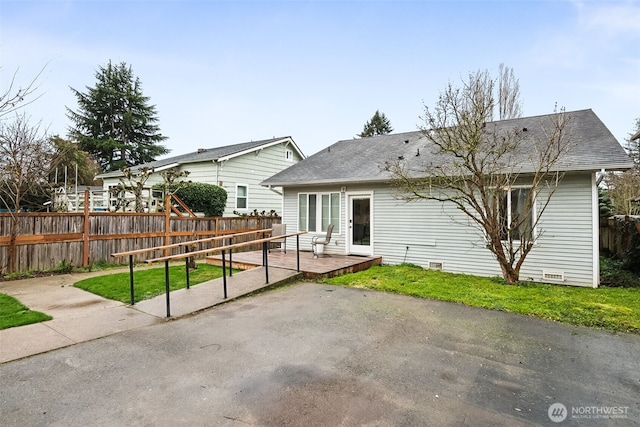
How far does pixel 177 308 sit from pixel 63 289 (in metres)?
3.09

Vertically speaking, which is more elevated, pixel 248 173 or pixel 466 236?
pixel 248 173

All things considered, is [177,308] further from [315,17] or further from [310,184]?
[315,17]

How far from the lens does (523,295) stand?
6137 mm

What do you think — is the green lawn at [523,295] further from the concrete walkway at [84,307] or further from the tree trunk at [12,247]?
the tree trunk at [12,247]

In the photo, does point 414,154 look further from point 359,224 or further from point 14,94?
point 14,94

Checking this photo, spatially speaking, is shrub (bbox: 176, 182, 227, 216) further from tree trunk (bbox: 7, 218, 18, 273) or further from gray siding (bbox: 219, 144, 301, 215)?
tree trunk (bbox: 7, 218, 18, 273)

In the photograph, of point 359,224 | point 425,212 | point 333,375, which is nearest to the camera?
point 333,375

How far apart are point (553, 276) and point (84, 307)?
9.41 m

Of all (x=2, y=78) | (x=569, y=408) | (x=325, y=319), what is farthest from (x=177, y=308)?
(x=569, y=408)

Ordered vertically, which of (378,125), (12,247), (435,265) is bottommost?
(435,265)

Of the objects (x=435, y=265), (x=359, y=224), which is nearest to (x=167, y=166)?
(x=359, y=224)

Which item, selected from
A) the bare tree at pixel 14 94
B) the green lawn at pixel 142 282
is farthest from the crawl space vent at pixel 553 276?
the bare tree at pixel 14 94

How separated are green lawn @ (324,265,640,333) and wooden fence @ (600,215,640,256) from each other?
2.70 meters

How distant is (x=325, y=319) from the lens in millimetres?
4852
